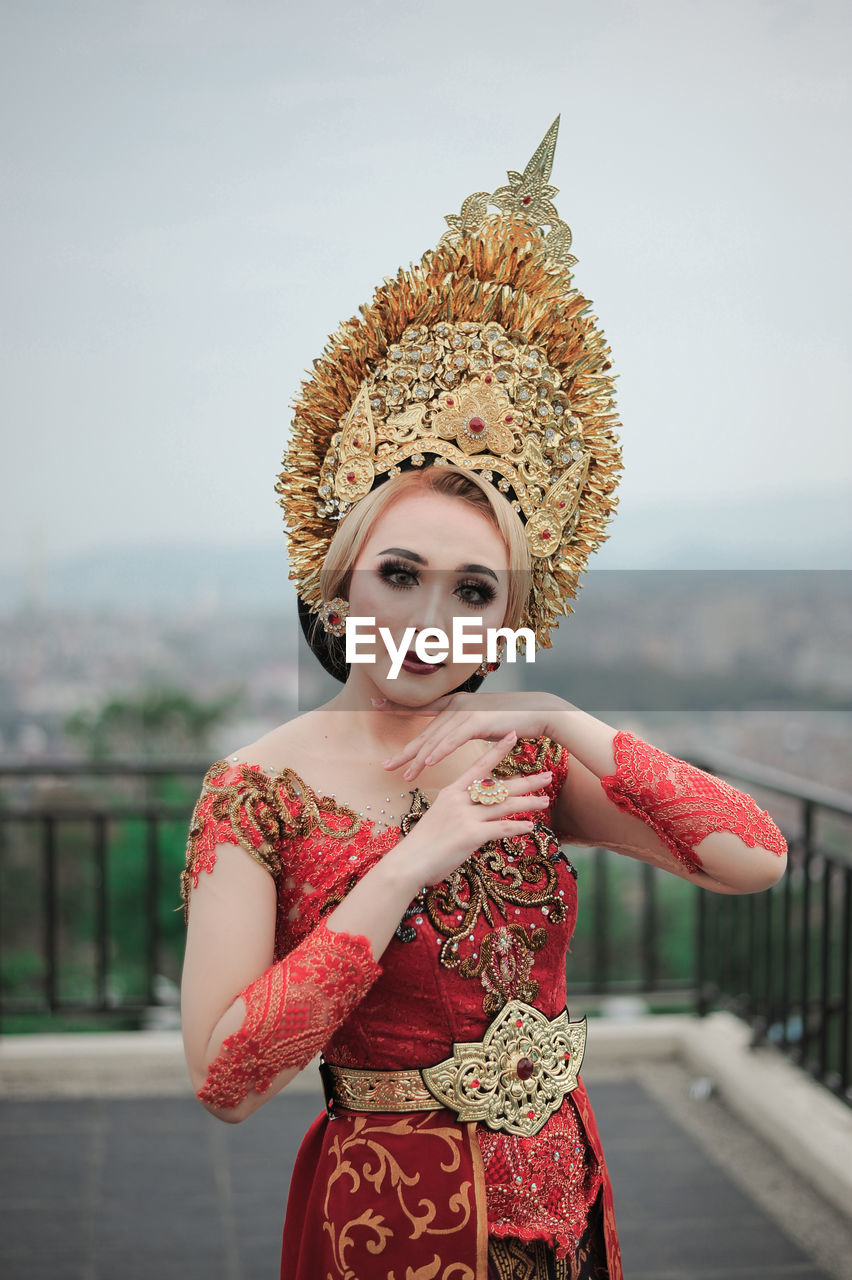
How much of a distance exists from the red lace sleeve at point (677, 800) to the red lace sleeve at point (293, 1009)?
14.8 inches

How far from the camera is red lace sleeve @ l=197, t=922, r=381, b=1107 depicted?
1.19 m

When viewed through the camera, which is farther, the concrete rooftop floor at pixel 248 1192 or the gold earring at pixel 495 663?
the concrete rooftop floor at pixel 248 1192

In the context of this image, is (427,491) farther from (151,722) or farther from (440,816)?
(151,722)

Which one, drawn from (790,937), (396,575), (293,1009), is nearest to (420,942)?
(293,1009)

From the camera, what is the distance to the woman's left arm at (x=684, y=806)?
1381 mm

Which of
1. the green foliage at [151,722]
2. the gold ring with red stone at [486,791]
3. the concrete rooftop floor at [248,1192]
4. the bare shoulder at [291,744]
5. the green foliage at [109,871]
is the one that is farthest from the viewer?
the green foliage at [151,722]

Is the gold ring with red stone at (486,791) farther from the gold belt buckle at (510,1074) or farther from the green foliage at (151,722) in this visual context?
the green foliage at (151,722)

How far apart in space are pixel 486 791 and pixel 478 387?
1.56 feet

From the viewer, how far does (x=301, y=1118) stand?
3.79m

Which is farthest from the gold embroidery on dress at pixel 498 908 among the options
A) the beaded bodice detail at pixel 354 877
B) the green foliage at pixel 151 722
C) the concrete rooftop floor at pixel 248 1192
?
the green foliage at pixel 151 722

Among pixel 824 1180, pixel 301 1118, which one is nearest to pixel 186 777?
pixel 301 1118

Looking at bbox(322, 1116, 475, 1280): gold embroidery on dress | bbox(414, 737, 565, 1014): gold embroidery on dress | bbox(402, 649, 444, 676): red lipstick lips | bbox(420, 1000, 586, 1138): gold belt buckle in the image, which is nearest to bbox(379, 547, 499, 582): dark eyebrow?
bbox(402, 649, 444, 676): red lipstick lips

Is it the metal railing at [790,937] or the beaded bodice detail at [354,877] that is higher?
the beaded bodice detail at [354,877]

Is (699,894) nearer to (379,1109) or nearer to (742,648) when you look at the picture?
(742,648)
